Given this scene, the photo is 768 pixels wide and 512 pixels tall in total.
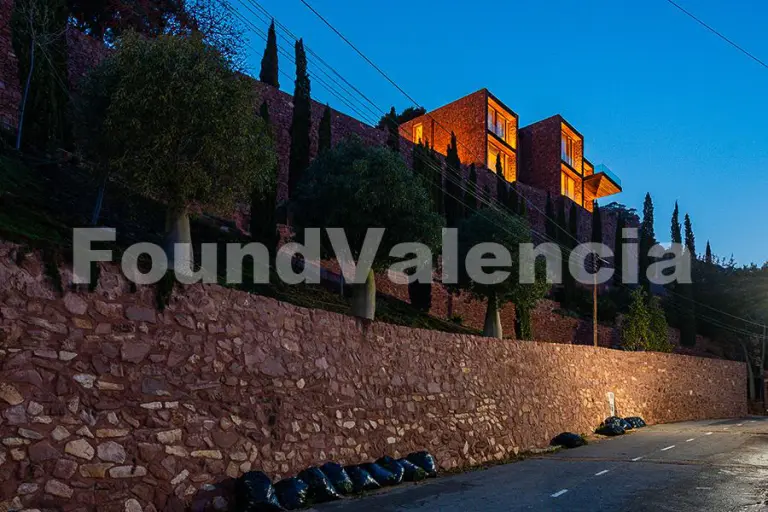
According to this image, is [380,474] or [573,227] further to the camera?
[573,227]

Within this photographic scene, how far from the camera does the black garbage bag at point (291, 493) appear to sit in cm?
809

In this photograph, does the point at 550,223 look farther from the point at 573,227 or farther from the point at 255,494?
the point at 255,494

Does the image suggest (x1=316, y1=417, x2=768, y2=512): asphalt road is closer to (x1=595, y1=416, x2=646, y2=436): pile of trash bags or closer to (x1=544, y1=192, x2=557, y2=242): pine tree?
(x1=595, y1=416, x2=646, y2=436): pile of trash bags

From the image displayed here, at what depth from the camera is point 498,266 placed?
966 inches

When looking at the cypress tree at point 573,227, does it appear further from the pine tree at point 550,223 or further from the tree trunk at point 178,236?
the tree trunk at point 178,236

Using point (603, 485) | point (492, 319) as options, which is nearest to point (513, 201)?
point (492, 319)

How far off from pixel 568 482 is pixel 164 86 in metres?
10.1

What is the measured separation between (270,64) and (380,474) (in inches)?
1165

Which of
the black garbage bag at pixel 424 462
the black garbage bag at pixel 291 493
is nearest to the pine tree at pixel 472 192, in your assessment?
the black garbage bag at pixel 424 462

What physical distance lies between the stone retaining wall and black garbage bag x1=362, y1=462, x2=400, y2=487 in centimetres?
32

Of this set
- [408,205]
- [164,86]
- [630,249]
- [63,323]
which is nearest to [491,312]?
[408,205]

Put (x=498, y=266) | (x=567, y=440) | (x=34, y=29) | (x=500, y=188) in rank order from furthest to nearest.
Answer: (x=500, y=188) → (x=498, y=266) → (x=34, y=29) → (x=567, y=440)

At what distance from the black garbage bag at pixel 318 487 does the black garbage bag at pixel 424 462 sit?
2582 mm

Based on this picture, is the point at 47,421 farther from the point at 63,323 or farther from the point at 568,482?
the point at 568,482
